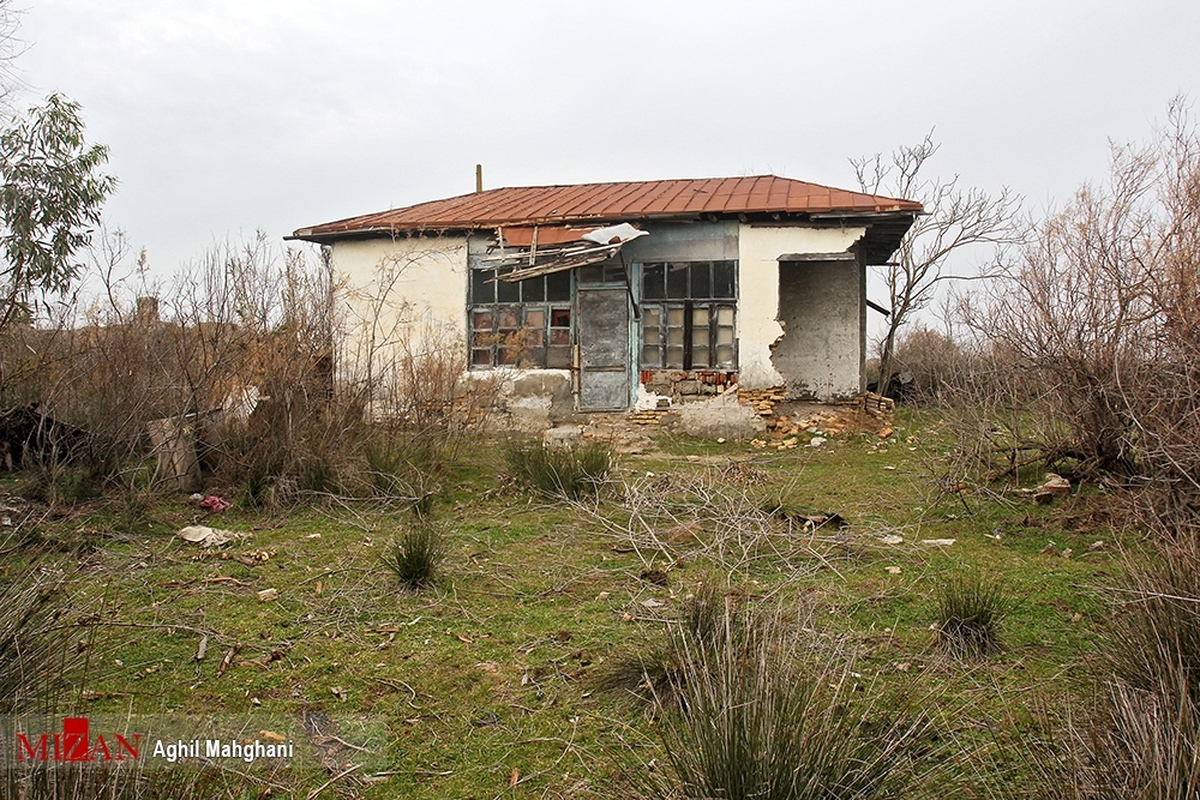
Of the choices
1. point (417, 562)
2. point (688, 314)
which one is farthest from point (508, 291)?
point (417, 562)

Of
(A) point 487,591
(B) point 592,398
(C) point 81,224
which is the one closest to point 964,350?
(A) point 487,591

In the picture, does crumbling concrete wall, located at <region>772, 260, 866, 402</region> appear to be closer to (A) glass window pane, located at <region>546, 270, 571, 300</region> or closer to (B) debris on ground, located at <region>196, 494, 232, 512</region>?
(A) glass window pane, located at <region>546, 270, 571, 300</region>

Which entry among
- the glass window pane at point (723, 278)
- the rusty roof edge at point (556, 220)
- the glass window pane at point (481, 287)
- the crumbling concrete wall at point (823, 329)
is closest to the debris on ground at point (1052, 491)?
the rusty roof edge at point (556, 220)

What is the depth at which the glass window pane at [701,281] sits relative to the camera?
39.1 ft

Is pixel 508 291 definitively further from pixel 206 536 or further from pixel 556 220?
pixel 206 536

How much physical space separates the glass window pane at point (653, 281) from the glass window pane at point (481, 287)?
7.83 ft

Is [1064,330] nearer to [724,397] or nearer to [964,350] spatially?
[964,350]

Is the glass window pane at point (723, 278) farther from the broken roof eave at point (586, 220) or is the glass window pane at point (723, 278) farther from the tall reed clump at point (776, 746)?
the tall reed clump at point (776, 746)

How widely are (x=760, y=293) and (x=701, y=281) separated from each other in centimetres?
90

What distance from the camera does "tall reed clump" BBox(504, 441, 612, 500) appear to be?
6.82m

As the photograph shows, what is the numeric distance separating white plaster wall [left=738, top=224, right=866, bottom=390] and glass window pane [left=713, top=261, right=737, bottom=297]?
159 mm

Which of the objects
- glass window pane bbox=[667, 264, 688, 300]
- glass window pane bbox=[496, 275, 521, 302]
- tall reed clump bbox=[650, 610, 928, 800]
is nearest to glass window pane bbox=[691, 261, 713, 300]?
glass window pane bbox=[667, 264, 688, 300]

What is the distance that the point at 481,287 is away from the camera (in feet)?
41.3

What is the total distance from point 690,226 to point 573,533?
7.23 m
